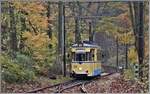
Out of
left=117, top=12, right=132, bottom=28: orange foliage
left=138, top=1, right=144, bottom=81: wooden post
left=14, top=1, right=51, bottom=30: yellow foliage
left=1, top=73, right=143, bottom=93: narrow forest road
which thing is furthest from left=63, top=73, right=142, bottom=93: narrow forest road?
left=14, top=1, right=51, bottom=30: yellow foliage

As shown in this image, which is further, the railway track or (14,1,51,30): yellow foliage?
the railway track

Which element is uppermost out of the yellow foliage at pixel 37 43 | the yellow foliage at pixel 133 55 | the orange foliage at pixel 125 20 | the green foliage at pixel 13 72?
the orange foliage at pixel 125 20

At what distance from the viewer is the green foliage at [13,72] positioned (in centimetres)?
1118

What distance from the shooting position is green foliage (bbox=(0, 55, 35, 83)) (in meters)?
11.2

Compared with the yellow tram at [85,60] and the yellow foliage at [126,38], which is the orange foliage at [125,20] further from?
the yellow tram at [85,60]

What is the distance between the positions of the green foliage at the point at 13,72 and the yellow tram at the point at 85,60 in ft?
3.03

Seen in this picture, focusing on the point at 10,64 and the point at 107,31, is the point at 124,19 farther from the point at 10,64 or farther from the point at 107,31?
the point at 10,64

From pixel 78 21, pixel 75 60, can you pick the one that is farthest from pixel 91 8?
pixel 75 60

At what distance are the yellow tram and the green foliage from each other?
3.03 ft

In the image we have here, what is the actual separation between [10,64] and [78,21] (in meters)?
1.46

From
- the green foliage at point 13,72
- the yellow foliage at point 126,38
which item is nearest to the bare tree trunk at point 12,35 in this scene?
the green foliage at point 13,72

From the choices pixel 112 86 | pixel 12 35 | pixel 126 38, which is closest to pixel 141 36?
pixel 126 38

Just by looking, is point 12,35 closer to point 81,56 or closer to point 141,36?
point 81,56

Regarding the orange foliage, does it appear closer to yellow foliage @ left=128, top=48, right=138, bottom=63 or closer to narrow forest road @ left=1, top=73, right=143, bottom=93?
yellow foliage @ left=128, top=48, right=138, bottom=63
